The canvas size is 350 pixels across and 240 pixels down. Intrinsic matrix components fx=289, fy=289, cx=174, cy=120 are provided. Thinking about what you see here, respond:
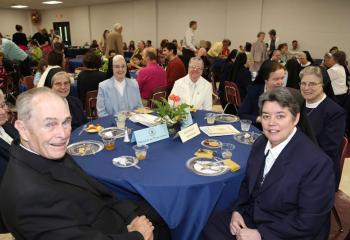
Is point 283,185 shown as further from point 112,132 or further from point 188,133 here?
point 112,132

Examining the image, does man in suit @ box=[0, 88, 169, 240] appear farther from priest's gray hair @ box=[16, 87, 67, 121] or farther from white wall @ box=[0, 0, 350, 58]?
white wall @ box=[0, 0, 350, 58]

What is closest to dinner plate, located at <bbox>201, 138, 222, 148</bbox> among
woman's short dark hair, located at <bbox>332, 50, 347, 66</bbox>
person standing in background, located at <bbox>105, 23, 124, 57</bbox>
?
woman's short dark hair, located at <bbox>332, 50, 347, 66</bbox>

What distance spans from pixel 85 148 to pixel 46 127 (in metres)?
0.87

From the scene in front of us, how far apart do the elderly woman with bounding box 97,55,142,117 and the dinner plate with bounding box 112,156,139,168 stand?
141 centimetres

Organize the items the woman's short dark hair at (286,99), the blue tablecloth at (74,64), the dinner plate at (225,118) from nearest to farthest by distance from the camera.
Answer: the woman's short dark hair at (286,99) < the dinner plate at (225,118) < the blue tablecloth at (74,64)

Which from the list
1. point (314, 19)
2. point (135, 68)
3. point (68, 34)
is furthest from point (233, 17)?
point (68, 34)

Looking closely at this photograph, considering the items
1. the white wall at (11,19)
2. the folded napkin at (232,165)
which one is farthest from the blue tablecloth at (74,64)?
the white wall at (11,19)

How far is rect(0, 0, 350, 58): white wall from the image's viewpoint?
8.84 m

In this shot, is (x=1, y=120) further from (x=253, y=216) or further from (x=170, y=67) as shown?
(x=170, y=67)

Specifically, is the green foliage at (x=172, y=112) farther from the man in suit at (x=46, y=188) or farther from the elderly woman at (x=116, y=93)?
the elderly woman at (x=116, y=93)

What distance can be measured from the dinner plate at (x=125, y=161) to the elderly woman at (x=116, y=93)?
1411 millimetres

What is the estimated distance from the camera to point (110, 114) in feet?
11.1

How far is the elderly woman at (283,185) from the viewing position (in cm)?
149

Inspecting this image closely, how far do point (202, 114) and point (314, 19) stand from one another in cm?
782
